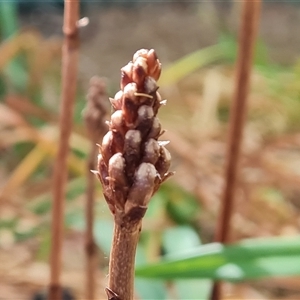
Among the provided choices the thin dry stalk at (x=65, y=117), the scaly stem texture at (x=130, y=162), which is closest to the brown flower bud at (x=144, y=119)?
the scaly stem texture at (x=130, y=162)

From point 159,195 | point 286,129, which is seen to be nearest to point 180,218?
point 159,195

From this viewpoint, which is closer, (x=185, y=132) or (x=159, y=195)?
(x=159, y=195)

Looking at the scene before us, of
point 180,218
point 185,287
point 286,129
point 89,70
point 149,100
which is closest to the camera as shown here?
point 149,100

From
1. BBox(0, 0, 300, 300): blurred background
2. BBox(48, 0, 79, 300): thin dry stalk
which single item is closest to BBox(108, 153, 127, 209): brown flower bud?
BBox(48, 0, 79, 300): thin dry stalk

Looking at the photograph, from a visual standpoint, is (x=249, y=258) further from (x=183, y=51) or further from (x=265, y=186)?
(x=183, y=51)

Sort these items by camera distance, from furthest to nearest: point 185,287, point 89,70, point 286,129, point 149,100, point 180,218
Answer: point 89,70
point 286,129
point 180,218
point 185,287
point 149,100

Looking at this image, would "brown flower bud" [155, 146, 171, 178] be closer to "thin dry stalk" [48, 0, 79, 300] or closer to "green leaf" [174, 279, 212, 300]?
"thin dry stalk" [48, 0, 79, 300]

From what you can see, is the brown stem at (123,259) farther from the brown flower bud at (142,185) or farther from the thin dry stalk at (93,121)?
the thin dry stalk at (93,121)

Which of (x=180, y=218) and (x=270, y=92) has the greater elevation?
(x=270, y=92)
